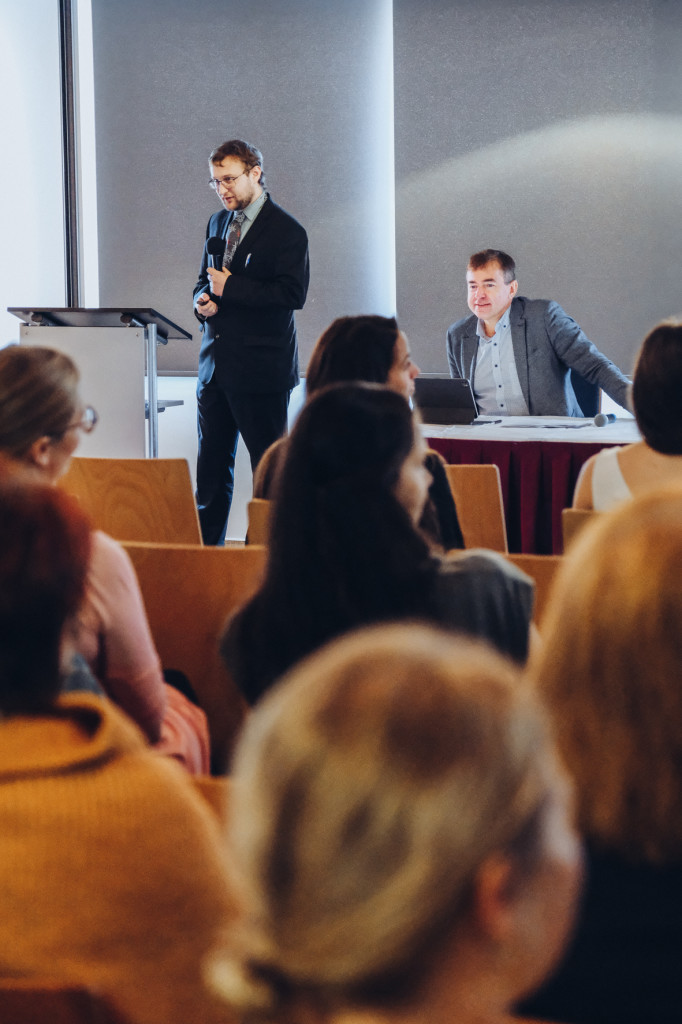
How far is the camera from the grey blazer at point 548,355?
4.57 meters

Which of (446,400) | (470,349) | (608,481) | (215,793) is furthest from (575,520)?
(470,349)

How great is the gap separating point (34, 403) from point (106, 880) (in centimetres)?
137

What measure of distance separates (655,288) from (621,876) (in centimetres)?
550

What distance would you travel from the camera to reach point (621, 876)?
34.8 inches

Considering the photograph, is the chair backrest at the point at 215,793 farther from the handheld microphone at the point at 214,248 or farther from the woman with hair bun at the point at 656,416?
the handheld microphone at the point at 214,248

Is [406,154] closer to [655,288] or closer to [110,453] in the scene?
[655,288]

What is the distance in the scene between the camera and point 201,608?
80.7 inches

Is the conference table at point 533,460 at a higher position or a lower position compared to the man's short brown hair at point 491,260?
lower

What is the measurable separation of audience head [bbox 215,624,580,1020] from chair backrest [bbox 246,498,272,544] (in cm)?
198

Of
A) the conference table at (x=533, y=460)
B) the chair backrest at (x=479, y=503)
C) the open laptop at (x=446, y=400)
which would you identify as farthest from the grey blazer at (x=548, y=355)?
the chair backrest at (x=479, y=503)

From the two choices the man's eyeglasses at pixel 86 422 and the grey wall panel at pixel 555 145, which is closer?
the man's eyeglasses at pixel 86 422

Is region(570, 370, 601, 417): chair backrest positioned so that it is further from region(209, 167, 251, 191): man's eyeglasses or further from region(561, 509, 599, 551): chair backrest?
region(561, 509, 599, 551): chair backrest

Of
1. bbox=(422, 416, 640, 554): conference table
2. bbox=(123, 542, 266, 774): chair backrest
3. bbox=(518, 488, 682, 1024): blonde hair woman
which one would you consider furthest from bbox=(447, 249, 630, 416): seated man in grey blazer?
bbox=(518, 488, 682, 1024): blonde hair woman

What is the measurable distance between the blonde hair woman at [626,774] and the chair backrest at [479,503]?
2.11 metres
